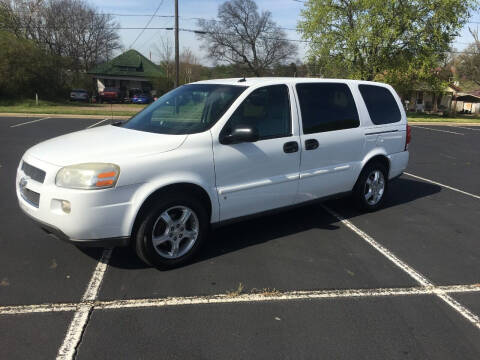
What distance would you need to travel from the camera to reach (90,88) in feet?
151

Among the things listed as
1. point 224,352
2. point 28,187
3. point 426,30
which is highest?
point 426,30

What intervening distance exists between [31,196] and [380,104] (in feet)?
15.3

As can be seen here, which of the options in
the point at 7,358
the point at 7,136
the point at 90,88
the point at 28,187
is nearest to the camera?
the point at 7,358

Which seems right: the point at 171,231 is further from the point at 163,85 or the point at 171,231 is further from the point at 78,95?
the point at 163,85

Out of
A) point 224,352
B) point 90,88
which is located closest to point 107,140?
point 224,352

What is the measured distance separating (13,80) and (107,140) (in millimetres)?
33120

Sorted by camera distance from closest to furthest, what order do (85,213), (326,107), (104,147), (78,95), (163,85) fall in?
(85,213), (104,147), (326,107), (78,95), (163,85)

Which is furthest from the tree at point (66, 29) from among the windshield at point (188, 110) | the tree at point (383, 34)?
the windshield at point (188, 110)

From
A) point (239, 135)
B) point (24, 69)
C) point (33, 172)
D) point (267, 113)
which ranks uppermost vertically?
point (24, 69)

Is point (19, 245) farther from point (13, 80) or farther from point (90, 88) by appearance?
point (90, 88)

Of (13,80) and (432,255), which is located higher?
(13,80)

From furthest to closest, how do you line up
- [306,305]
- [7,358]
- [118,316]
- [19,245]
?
1. [19,245]
2. [306,305]
3. [118,316]
4. [7,358]

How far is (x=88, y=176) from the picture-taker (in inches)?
132

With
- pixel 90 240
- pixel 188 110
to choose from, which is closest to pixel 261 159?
pixel 188 110
